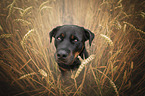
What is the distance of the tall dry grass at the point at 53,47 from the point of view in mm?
1265

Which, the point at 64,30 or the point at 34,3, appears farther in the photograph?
the point at 34,3

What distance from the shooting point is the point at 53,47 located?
2.56 metres

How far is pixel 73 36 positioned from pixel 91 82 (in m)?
0.97

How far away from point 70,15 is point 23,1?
1902 mm

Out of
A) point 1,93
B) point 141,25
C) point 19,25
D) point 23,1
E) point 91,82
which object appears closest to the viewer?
point 1,93

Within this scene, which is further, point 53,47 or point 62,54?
point 53,47

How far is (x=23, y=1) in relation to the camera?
2.62 meters

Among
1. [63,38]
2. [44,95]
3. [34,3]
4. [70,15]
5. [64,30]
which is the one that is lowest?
[44,95]

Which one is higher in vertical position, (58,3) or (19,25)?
(58,3)

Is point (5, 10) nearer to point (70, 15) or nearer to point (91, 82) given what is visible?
point (70, 15)

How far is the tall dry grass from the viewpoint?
49.8 inches

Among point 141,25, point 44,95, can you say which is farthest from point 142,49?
point 44,95

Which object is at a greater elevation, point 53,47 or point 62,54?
point 62,54

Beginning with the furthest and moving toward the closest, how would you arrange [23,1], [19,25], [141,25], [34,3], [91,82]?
[34,3]
[23,1]
[19,25]
[141,25]
[91,82]
